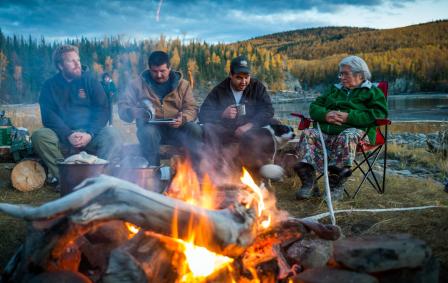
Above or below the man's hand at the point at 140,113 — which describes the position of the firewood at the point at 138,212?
below

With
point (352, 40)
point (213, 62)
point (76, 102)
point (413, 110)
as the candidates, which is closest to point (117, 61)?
point (213, 62)

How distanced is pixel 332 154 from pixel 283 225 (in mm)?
2040

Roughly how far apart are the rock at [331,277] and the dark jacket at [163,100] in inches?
121

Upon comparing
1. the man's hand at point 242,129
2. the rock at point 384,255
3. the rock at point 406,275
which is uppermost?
the man's hand at point 242,129

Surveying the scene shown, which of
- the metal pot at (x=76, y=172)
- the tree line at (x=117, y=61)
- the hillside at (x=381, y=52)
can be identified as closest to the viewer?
the metal pot at (x=76, y=172)

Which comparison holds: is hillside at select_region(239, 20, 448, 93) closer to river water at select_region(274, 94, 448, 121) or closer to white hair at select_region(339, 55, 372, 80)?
river water at select_region(274, 94, 448, 121)

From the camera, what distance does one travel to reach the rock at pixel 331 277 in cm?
192

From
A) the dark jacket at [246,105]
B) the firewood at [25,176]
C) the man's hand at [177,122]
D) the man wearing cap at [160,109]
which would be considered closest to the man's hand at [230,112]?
the dark jacket at [246,105]

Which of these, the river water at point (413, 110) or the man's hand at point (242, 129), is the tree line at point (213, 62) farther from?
the man's hand at point (242, 129)

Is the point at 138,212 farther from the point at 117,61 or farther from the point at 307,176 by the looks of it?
the point at 117,61

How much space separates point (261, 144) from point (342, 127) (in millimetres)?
941

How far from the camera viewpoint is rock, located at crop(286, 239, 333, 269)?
230cm

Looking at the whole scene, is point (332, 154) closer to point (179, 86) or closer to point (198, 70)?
point (179, 86)

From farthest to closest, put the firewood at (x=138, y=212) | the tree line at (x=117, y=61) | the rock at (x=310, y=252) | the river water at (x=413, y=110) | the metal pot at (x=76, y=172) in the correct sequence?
the tree line at (x=117, y=61)
the river water at (x=413, y=110)
the metal pot at (x=76, y=172)
the rock at (x=310, y=252)
the firewood at (x=138, y=212)
